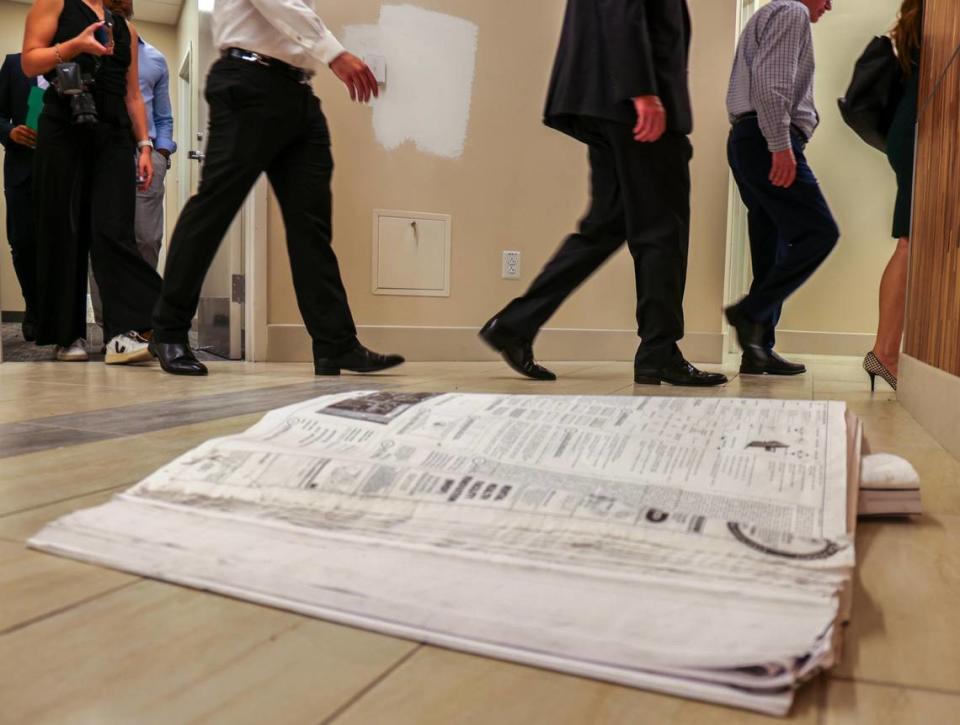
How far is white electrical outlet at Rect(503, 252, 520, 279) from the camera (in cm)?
291

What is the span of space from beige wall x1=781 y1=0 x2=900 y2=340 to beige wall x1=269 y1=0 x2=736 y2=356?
1147 millimetres

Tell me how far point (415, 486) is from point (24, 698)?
319 millimetres

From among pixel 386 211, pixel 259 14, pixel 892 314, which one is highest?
pixel 259 14

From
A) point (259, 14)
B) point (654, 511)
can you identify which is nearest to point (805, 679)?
point (654, 511)

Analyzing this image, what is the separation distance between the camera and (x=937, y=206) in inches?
57.1

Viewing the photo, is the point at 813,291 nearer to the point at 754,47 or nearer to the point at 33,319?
the point at 754,47

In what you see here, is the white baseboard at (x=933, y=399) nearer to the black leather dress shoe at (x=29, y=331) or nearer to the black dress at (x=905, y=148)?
the black dress at (x=905, y=148)

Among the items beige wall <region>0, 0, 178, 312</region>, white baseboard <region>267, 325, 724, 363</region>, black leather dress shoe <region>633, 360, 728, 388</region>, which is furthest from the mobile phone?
beige wall <region>0, 0, 178, 312</region>

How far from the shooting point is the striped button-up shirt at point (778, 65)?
2160 millimetres

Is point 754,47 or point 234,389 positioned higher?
point 754,47

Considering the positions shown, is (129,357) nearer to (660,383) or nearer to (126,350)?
(126,350)

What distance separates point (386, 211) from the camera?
2.73 meters

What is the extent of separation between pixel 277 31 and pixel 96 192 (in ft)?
2.59

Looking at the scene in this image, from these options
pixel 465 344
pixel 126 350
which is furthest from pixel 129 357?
pixel 465 344
